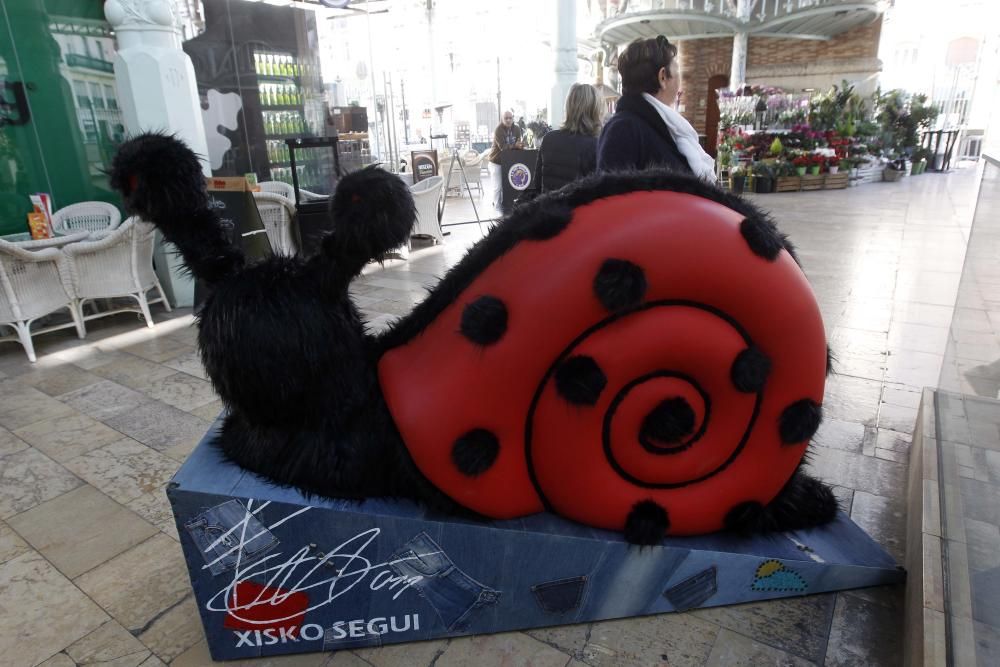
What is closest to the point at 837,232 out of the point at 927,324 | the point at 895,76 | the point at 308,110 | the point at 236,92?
the point at 927,324

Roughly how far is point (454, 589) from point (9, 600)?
1429 millimetres

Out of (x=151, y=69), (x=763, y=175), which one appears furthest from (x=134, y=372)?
(x=763, y=175)

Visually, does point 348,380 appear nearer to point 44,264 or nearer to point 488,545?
point 488,545

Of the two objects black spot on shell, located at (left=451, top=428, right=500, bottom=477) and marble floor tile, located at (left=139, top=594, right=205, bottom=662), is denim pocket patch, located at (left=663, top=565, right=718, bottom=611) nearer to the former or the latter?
black spot on shell, located at (left=451, top=428, right=500, bottom=477)

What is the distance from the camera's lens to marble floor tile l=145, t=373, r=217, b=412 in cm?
320

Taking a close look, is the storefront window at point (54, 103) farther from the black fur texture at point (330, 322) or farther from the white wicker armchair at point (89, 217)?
the black fur texture at point (330, 322)

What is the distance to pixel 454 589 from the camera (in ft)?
5.03

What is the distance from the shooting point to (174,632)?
1.66 m

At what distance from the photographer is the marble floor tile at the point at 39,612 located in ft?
5.34

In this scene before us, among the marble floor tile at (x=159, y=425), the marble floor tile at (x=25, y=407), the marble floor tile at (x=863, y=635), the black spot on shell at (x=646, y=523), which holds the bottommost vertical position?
the marble floor tile at (x=25, y=407)

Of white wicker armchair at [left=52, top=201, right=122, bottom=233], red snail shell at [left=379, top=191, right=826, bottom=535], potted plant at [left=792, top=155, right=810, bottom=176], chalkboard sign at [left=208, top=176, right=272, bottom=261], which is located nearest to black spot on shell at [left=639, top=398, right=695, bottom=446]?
red snail shell at [left=379, top=191, right=826, bottom=535]

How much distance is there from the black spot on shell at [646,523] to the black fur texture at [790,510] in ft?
0.72

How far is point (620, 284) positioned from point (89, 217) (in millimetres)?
5337

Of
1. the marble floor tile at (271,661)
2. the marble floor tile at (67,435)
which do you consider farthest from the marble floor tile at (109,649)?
the marble floor tile at (67,435)
